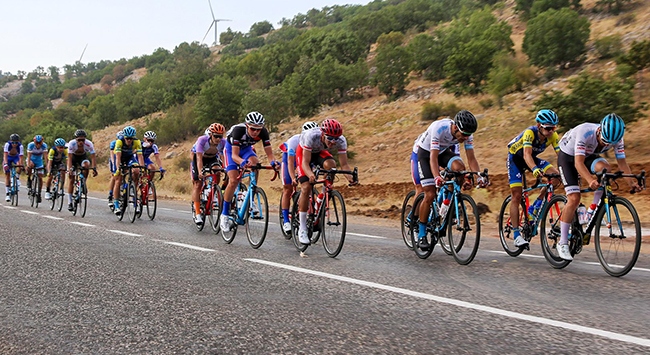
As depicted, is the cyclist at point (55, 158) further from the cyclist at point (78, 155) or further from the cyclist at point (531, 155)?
the cyclist at point (531, 155)

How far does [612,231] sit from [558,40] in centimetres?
3398

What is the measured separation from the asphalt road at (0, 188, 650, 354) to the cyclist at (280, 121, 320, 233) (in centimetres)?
62

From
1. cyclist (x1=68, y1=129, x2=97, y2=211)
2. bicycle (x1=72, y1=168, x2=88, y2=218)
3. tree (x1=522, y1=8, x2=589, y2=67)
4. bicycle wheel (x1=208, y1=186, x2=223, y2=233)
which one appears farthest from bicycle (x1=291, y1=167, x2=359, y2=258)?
tree (x1=522, y1=8, x2=589, y2=67)

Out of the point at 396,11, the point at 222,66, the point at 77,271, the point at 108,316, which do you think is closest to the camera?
the point at 108,316

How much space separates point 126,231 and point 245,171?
117 inches

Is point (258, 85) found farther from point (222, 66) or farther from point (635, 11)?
point (635, 11)

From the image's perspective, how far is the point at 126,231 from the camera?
39.1 feet

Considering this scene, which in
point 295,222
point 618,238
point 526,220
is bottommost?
point 295,222

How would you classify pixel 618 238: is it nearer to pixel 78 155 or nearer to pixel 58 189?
pixel 78 155

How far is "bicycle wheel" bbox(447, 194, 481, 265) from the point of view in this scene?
7.99 metres

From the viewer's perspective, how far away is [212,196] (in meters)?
12.0

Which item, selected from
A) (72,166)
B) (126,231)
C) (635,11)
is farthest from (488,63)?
(126,231)

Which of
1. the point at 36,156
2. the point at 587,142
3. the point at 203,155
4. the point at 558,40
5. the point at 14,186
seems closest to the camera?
the point at 587,142

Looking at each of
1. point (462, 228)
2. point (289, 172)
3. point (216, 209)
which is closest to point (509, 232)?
point (462, 228)
